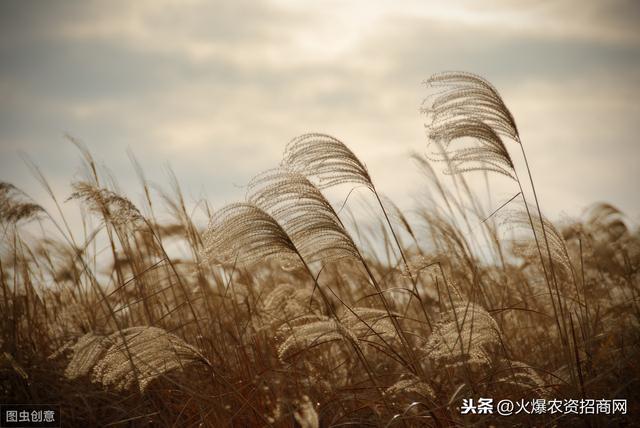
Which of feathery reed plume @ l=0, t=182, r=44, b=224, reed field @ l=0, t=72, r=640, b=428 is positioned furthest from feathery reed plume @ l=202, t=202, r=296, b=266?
feathery reed plume @ l=0, t=182, r=44, b=224

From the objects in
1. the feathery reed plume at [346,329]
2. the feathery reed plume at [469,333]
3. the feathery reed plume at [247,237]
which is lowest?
the feathery reed plume at [469,333]

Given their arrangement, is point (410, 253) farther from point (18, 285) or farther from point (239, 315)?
point (18, 285)

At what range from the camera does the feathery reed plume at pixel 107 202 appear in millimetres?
3125

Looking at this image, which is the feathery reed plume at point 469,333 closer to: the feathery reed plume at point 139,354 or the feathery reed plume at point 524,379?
the feathery reed plume at point 524,379

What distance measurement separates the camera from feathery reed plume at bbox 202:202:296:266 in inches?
90.0

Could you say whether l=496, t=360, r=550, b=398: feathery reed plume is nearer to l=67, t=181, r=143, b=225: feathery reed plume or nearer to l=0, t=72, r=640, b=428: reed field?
l=0, t=72, r=640, b=428: reed field

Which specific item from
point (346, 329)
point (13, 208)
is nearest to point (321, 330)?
point (346, 329)

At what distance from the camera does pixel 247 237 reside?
2.31 meters

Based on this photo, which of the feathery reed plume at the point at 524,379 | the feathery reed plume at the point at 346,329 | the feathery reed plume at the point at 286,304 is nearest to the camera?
the feathery reed plume at the point at 346,329

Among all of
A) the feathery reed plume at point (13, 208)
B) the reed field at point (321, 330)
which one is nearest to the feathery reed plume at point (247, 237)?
the reed field at point (321, 330)

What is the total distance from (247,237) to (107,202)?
1306mm

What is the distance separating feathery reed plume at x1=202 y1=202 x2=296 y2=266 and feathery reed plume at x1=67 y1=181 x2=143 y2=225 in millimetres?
942

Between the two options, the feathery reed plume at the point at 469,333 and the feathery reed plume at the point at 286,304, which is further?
the feathery reed plume at the point at 286,304

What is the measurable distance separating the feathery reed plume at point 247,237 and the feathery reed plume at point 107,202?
3.09 ft
